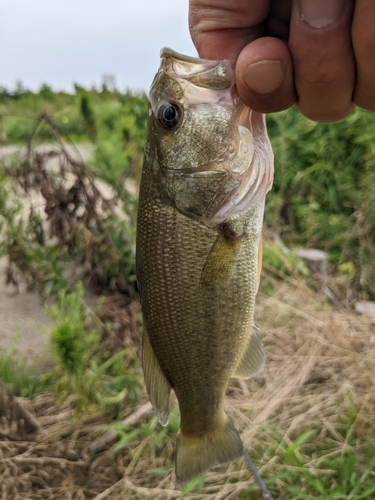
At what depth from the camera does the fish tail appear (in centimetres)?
154

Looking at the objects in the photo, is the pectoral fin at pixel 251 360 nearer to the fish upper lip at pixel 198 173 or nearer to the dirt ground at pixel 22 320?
the fish upper lip at pixel 198 173

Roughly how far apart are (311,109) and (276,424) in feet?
6.86

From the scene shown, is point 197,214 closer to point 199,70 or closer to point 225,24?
point 199,70

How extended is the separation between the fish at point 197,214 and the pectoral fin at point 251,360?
0.13m

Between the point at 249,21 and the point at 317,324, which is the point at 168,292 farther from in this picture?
the point at 317,324

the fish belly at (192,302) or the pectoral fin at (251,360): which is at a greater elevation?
the fish belly at (192,302)

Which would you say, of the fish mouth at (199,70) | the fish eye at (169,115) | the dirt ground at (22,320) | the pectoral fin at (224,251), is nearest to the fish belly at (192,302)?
the pectoral fin at (224,251)

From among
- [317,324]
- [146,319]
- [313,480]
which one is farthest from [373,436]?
[146,319]

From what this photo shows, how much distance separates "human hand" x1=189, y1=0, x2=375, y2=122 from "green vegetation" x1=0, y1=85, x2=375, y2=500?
1.65 meters

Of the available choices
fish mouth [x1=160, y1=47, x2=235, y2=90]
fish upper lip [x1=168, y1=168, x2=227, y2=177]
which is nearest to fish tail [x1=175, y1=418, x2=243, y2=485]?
fish upper lip [x1=168, y1=168, x2=227, y2=177]

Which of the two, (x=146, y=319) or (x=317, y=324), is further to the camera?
(x=317, y=324)

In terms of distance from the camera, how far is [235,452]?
1577 mm

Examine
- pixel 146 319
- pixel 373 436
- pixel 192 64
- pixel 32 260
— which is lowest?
pixel 373 436

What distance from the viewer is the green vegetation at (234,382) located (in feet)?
7.61
